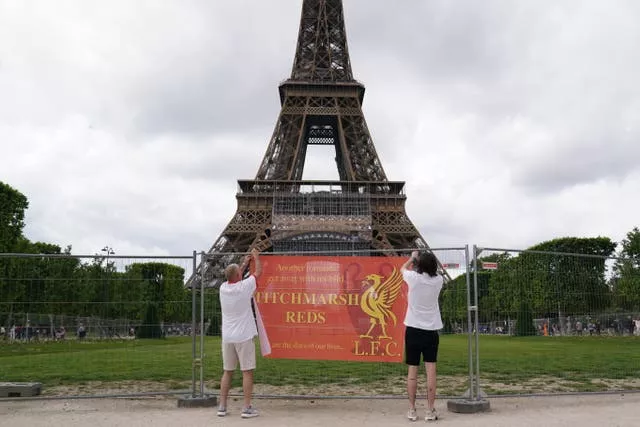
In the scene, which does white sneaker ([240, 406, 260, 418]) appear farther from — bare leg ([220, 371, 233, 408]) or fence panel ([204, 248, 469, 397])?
fence panel ([204, 248, 469, 397])

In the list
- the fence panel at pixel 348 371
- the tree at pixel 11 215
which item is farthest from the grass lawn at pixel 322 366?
the tree at pixel 11 215

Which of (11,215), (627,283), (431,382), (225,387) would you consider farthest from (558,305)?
(11,215)

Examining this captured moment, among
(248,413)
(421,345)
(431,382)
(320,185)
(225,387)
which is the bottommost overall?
(248,413)

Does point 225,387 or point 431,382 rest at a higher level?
point 431,382

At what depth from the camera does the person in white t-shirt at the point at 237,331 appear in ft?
24.6

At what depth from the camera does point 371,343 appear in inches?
342

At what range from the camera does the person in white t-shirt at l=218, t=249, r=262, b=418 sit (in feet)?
24.6

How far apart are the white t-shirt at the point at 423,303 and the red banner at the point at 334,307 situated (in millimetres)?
1365

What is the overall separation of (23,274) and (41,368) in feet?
18.3

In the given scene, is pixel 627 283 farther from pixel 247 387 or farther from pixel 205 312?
pixel 205 312

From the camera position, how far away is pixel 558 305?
955 cm

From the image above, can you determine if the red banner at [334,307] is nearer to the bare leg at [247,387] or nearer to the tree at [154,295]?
the bare leg at [247,387]

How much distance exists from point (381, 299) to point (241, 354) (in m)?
2.40

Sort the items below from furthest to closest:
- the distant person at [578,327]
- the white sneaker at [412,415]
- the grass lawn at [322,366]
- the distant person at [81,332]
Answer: the distant person at [578,327]
the grass lawn at [322,366]
the distant person at [81,332]
the white sneaker at [412,415]
